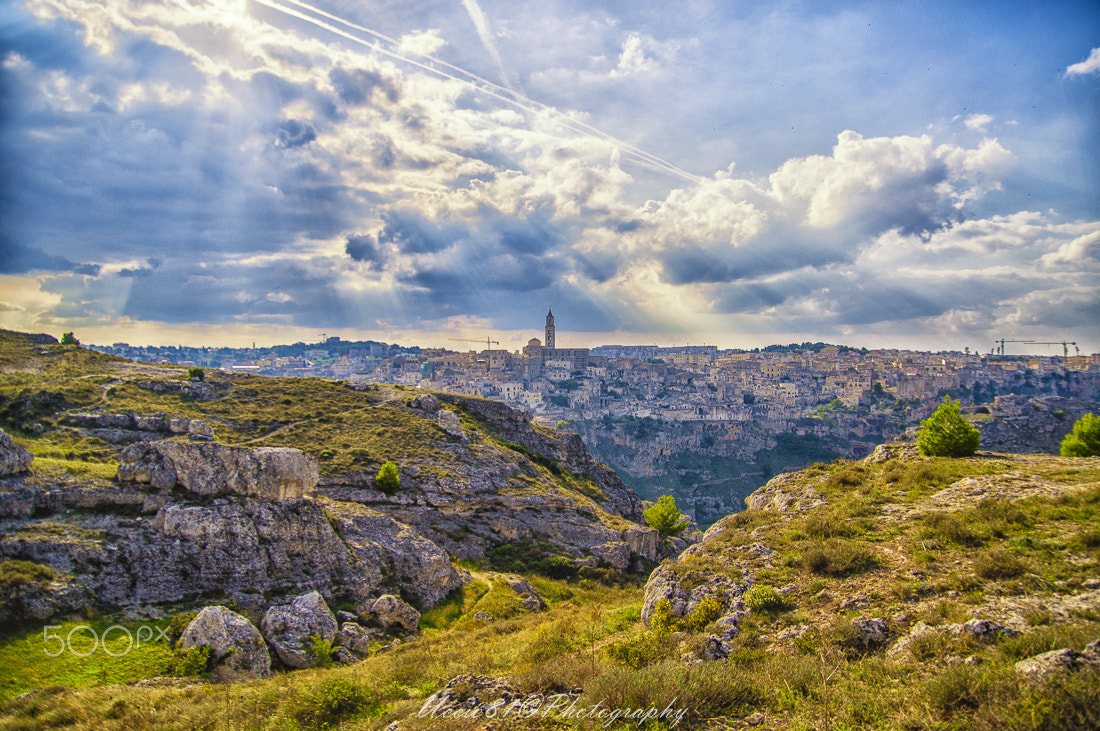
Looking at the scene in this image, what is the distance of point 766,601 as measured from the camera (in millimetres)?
10492

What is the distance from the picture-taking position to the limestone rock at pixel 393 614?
1672 cm

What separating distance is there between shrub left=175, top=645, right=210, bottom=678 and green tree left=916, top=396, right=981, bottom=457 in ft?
76.5

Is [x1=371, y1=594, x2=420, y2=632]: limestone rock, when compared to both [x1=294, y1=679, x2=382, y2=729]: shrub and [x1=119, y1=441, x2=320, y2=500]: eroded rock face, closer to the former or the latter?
[x1=119, y1=441, x2=320, y2=500]: eroded rock face

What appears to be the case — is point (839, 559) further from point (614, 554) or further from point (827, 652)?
point (614, 554)

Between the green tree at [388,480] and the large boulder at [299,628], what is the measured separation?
44.2 ft

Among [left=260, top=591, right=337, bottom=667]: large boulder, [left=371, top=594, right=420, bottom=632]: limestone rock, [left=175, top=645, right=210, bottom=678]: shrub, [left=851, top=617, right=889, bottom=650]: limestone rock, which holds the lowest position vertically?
[left=371, top=594, right=420, bottom=632]: limestone rock

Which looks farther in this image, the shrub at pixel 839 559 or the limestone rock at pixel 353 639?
the limestone rock at pixel 353 639

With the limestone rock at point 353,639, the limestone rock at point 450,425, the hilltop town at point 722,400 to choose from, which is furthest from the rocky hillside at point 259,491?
the hilltop town at point 722,400

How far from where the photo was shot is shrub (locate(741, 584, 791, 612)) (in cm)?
1046

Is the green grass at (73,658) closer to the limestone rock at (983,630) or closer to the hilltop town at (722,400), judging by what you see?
the limestone rock at (983,630)

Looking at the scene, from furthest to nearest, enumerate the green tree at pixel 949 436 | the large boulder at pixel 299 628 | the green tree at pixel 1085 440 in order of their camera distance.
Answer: the green tree at pixel 949 436 < the green tree at pixel 1085 440 < the large boulder at pixel 299 628

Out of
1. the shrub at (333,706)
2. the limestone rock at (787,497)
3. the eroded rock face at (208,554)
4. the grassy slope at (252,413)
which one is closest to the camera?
the shrub at (333,706)

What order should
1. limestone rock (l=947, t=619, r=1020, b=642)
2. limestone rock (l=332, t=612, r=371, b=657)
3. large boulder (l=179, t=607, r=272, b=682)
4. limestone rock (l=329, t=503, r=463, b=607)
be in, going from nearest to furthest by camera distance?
limestone rock (l=947, t=619, r=1020, b=642) < large boulder (l=179, t=607, r=272, b=682) < limestone rock (l=332, t=612, r=371, b=657) < limestone rock (l=329, t=503, r=463, b=607)

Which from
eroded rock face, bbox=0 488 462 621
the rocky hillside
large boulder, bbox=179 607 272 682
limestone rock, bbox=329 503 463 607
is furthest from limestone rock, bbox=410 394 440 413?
large boulder, bbox=179 607 272 682
